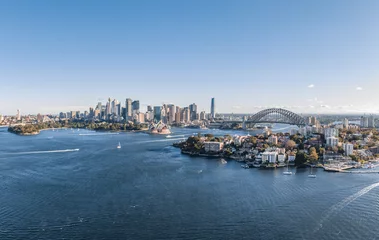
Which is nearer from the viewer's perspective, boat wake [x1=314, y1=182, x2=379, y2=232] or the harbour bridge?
boat wake [x1=314, y1=182, x2=379, y2=232]

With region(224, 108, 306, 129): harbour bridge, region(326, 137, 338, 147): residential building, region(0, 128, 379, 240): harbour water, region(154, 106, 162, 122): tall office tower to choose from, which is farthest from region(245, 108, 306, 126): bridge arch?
region(0, 128, 379, 240): harbour water

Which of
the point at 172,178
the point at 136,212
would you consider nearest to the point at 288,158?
the point at 172,178

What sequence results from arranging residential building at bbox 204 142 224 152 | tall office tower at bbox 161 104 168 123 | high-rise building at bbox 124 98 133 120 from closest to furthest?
residential building at bbox 204 142 224 152, tall office tower at bbox 161 104 168 123, high-rise building at bbox 124 98 133 120

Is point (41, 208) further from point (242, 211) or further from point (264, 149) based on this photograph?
point (264, 149)

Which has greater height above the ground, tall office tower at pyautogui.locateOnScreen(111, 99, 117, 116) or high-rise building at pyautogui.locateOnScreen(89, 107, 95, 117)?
tall office tower at pyautogui.locateOnScreen(111, 99, 117, 116)

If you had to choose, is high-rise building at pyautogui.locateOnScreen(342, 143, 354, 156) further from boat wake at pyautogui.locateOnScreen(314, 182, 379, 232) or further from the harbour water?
boat wake at pyautogui.locateOnScreen(314, 182, 379, 232)

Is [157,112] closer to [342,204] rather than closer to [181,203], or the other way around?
[181,203]

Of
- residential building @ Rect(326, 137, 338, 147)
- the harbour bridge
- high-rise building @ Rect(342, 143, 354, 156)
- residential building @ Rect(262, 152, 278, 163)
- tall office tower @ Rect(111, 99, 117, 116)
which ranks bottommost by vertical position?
residential building @ Rect(262, 152, 278, 163)

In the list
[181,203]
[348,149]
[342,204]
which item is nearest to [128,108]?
[348,149]
